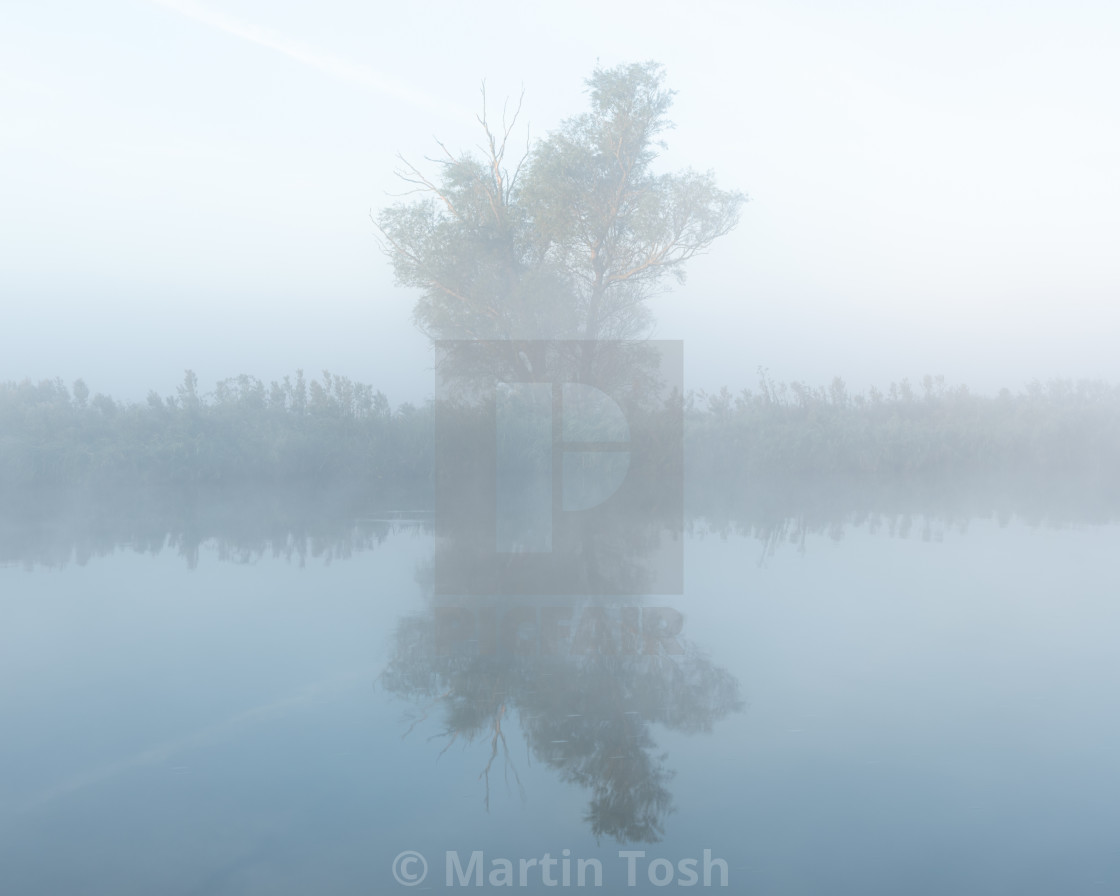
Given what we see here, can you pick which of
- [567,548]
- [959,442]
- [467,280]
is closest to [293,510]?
[567,548]

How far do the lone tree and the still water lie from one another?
29.7 feet

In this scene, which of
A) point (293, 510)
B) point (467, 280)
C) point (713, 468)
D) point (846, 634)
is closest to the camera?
point (846, 634)

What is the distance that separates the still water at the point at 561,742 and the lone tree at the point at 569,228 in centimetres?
904

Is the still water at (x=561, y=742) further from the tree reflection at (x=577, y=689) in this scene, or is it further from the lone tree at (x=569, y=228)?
the lone tree at (x=569, y=228)

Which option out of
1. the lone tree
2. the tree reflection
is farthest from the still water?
the lone tree

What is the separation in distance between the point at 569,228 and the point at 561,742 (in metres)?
11.8

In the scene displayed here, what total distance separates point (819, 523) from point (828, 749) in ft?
20.1

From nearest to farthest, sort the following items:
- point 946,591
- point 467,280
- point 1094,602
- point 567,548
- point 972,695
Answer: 1. point 972,695
2. point 1094,602
3. point 946,591
4. point 567,548
5. point 467,280

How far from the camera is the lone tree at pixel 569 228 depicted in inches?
530

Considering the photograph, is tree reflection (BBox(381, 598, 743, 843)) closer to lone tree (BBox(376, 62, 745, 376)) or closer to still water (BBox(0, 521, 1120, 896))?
still water (BBox(0, 521, 1120, 896))

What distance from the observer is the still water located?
2.21 m

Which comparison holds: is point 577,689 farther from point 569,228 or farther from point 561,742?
point 569,228

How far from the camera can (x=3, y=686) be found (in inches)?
140

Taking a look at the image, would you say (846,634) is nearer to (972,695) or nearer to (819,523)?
(972,695)
